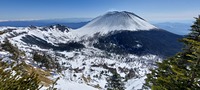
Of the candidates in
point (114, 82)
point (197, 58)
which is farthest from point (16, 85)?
Result: point (114, 82)

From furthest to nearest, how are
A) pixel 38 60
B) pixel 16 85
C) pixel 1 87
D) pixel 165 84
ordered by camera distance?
pixel 38 60 < pixel 165 84 < pixel 16 85 < pixel 1 87

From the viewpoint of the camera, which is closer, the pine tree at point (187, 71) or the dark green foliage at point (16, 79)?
the dark green foliage at point (16, 79)

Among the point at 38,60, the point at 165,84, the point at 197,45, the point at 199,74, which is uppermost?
the point at 197,45

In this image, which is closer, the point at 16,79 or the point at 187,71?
the point at 16,79

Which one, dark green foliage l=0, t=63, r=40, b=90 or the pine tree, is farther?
the pine tree

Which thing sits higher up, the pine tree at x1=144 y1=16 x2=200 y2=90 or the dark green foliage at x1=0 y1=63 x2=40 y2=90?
the dark green foliage at x1=0 y1=63 x2=40 y2=90

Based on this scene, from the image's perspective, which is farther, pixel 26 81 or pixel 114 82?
pixel 114 82

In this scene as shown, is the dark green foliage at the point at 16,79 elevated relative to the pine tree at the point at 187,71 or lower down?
elevated

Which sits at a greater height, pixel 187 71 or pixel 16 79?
pixel 16 79

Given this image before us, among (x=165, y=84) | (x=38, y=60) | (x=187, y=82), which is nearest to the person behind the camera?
(x=187, y=82)

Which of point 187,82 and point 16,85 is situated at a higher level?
point 16,85

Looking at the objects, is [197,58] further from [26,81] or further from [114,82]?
[114,82]
